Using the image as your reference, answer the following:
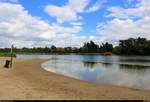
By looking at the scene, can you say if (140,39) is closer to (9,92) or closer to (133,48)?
(133,48)

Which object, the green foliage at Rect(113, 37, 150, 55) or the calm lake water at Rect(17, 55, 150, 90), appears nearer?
the calm lake water at Rect(17, 55, 150, 90)

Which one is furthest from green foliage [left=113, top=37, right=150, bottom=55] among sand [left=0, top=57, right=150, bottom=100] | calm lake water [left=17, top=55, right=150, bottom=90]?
sand [left=0, top=57, right=150, bottom=100]

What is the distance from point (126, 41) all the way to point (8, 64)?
432 ft

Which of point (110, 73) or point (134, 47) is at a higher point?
point (134, 47)

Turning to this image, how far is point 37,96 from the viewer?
41.9ft

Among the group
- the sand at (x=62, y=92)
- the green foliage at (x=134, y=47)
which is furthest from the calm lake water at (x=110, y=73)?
the green foliage at (x=134, y=47)

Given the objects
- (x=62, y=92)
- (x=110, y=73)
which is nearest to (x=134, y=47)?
(x=110, y=73)

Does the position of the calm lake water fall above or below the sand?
below

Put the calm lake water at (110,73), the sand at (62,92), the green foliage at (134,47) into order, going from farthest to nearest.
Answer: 1. the green foliage at (134,47)
2. the calm lake water at (110,73)
3. the sand at (62,92)

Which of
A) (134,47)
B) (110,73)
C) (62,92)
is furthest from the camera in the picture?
(134,47)

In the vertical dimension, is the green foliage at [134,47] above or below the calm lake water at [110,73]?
above

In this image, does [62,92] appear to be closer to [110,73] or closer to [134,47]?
[110,73]

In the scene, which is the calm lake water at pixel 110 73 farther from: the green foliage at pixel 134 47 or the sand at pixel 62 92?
the green foliage at pixel 134 47

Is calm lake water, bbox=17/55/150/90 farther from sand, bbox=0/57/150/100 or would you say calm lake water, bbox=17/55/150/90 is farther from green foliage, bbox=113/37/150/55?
green foliage, bbox=113/37/150/55
